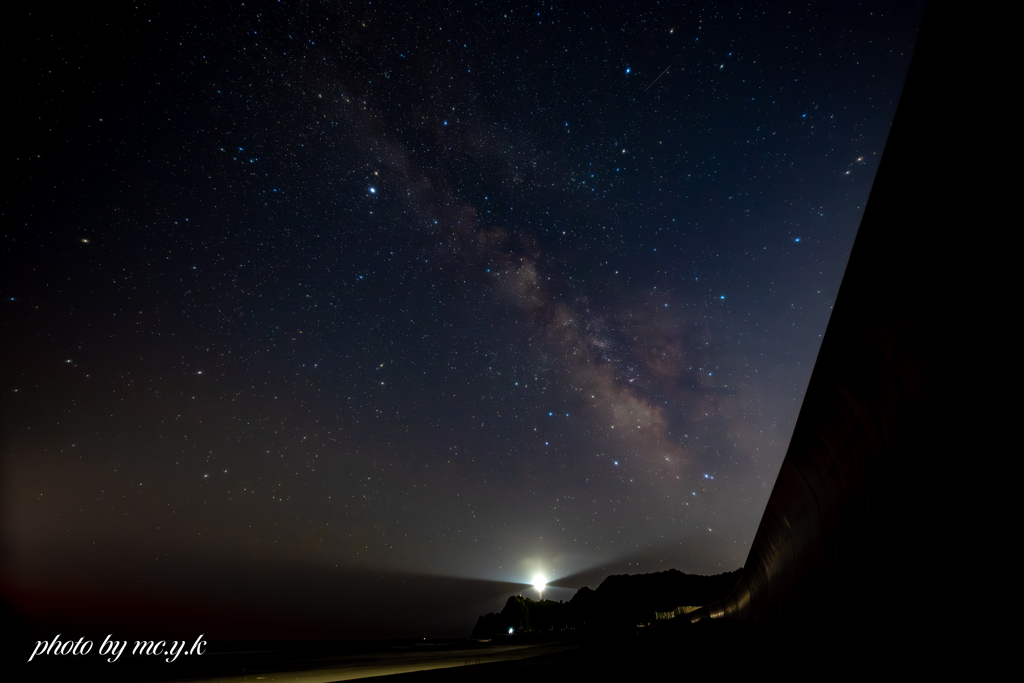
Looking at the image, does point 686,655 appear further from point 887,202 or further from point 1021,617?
point 887,202

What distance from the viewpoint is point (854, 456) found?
324cm

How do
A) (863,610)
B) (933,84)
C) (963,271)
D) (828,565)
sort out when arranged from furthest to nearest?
1. (828,565)
2. (863,610)
3. (963,271)
4. (933,84)

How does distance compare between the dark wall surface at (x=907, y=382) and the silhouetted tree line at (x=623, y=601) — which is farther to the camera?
the silhouetted tree line at (x=623, y=601)

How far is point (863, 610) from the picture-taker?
3205 mm

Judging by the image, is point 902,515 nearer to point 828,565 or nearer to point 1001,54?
point 828,565

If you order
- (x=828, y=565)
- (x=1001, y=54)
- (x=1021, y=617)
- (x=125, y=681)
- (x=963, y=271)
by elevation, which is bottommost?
(x=125, y=681)

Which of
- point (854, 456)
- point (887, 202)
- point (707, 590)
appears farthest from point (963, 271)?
point (707, 590)

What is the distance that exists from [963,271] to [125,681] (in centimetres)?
2517

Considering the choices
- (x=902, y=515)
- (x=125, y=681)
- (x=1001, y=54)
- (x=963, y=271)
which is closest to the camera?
(x=1001, y=54)

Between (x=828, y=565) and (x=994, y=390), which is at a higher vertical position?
(x=994, y=390)

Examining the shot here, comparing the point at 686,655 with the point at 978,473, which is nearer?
the point at 978,473

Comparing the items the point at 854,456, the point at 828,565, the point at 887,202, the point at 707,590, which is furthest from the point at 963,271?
the point at 707,590

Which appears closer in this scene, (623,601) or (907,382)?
(907,382)

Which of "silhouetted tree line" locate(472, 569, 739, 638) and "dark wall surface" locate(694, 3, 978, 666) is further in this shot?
"silhouetted tree line" locate(472, 569, 739, 638)
